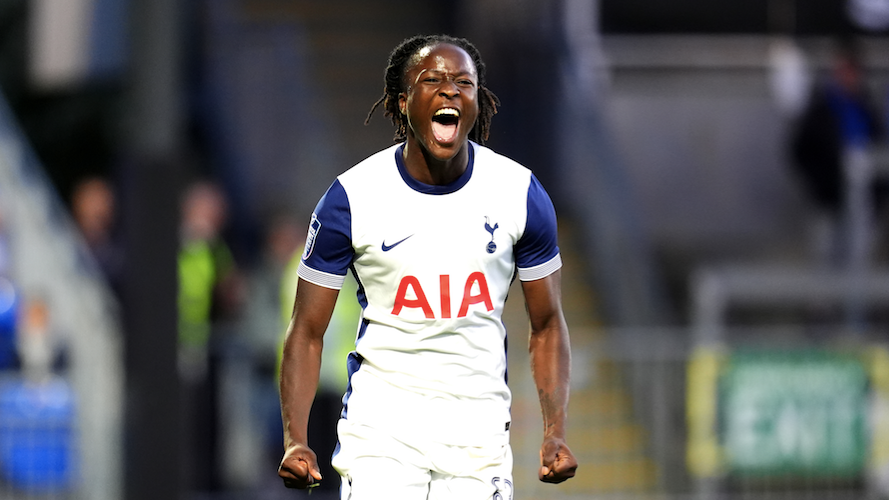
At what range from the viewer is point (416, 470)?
15.6 feet

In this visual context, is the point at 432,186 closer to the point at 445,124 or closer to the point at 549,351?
the point at 445,124

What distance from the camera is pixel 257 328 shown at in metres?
11.5

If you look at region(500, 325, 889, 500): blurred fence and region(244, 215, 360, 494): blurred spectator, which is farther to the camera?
region(244, 215, 360, 494): blurred spectator

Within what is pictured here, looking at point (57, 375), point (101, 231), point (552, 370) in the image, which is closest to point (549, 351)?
point (552, 370)

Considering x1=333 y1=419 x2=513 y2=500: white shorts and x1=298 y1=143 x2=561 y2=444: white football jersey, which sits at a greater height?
Result: x1=298 y1=143 x2=561 y2=444: white football jersey

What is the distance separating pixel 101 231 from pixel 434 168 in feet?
22.9

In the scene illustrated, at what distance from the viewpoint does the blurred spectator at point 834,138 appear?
13.0 meters

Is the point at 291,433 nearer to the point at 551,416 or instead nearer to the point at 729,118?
the point at 551,416

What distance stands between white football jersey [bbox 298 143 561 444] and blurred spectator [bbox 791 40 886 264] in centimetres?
871

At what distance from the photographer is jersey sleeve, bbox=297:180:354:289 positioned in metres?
4.77

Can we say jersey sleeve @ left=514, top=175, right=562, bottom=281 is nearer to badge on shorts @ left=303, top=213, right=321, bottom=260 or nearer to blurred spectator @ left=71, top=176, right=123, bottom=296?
badge on shorts @ left=303, top=213, right=321, bottom=260

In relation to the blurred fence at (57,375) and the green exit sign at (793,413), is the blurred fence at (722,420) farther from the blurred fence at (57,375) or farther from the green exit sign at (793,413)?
the blurred fence at (57,375)

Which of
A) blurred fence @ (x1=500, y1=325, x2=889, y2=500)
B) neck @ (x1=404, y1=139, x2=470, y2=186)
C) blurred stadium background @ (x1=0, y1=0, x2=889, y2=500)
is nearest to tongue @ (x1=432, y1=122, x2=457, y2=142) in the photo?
neck @ (x1=404, y1=139, x2=470, y2=186)

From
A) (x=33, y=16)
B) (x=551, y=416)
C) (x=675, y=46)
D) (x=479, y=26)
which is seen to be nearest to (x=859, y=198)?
(x=675, y=46)
